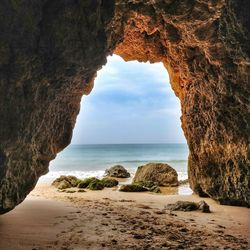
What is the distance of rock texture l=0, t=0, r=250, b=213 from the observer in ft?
25.5

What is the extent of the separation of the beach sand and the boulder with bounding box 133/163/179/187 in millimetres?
7675

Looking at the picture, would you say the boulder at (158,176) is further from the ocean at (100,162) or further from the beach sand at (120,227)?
the beach sand at (120,227)

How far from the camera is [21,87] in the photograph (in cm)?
789

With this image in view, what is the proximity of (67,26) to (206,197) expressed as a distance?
381 inches

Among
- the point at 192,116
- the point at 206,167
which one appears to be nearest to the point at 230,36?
the point at 192,116

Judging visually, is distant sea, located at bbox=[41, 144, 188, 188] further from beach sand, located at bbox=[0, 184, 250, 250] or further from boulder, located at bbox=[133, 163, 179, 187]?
beach sand, located at bbox=[0, 184, 250, 250]

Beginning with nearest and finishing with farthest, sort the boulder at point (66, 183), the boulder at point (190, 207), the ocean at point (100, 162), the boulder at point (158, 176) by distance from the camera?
the boulder at point (190, 207)
the boulder at point (66, 183)
the boulder at point (158, 176)
the ocean at point (100, 162)

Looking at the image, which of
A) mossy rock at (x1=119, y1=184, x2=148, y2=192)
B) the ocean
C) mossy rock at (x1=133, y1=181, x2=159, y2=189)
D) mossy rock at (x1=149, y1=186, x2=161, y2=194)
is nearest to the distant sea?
the ocean

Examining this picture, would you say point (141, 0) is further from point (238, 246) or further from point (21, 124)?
point (238, 246)

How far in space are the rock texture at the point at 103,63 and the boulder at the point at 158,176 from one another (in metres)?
6.10

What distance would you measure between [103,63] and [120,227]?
4.41 m

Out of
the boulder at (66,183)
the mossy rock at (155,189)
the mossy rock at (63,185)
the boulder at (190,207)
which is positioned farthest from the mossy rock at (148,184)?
the boulder at (190,207)

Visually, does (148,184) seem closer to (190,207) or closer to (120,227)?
(190,207)

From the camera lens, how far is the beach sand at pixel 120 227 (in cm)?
732
